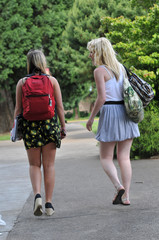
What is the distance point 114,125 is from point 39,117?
929 mm

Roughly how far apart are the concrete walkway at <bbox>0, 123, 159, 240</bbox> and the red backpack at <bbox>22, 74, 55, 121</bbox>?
113cm

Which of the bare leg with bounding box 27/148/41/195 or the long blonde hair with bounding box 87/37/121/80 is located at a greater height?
the long blonde hair with bounding box 87/37/121/80

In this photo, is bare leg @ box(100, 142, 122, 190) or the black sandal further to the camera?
bare leg @ box(100, 142, 122, 190)

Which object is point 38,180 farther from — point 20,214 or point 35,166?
point 20,214

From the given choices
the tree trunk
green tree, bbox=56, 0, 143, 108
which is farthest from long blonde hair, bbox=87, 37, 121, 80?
the tree trunk

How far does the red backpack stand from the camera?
4.62 meters

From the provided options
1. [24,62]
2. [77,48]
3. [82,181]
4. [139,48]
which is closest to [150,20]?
[139,48]

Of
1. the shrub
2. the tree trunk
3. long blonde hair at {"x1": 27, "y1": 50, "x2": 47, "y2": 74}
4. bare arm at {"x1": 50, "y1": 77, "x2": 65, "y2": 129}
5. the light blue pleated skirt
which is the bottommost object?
the tree trunk

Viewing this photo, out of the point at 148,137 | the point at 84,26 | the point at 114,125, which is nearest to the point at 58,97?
the point at 114,125

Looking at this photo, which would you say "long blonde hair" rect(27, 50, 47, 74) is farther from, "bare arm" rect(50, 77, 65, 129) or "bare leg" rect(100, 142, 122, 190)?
"bare leg" rect(100, 142, 122, 190)

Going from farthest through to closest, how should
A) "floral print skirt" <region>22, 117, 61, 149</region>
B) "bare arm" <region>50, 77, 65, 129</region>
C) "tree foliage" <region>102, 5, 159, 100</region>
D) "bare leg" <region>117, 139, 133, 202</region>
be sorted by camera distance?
"tree foliage" <region>102, 5, 159, 100</region>, "bare leg" <region>117, 139, 133, 202</region>, "bare arm" <region>50, 77, 65, 129</region>, "floral print skirt" <region>22, 117, 61, 149</region>

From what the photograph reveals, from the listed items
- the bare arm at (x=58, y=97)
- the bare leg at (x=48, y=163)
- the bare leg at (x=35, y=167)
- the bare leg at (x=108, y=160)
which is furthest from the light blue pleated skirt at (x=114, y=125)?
the bare leg at (x=35, y=167)

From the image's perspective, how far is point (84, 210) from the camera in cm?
500

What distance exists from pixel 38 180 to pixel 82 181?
2.42 metres
